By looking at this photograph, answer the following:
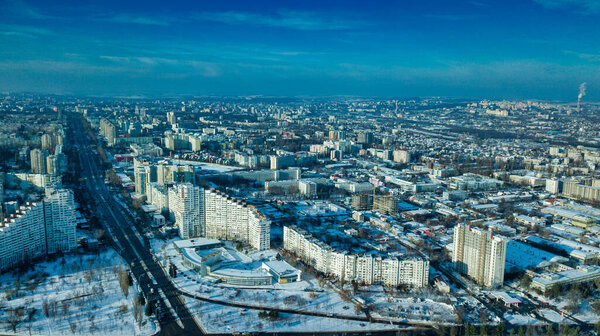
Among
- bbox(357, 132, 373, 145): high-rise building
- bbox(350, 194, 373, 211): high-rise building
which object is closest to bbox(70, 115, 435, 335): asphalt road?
bbox(350, 194, 373, 211): high-rise building

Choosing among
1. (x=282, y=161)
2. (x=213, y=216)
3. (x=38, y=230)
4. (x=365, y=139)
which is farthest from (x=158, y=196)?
(x=365, y=139)

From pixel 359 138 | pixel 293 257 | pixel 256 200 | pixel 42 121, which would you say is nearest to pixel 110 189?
pixel 256 200

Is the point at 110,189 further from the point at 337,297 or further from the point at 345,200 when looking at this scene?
the point at 337,297

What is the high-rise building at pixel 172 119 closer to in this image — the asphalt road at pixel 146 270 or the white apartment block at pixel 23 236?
the asphalt road at pixel 146 270

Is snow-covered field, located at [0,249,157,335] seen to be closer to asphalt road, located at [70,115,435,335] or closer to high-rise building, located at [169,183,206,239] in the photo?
asphalt road, located at [70,115,435,335]

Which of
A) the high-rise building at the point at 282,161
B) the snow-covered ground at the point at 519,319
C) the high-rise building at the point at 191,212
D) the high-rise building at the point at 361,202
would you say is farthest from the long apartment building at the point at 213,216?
the high-rise building at the point at 282,161

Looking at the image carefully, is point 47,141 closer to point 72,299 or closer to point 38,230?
point 38,230
